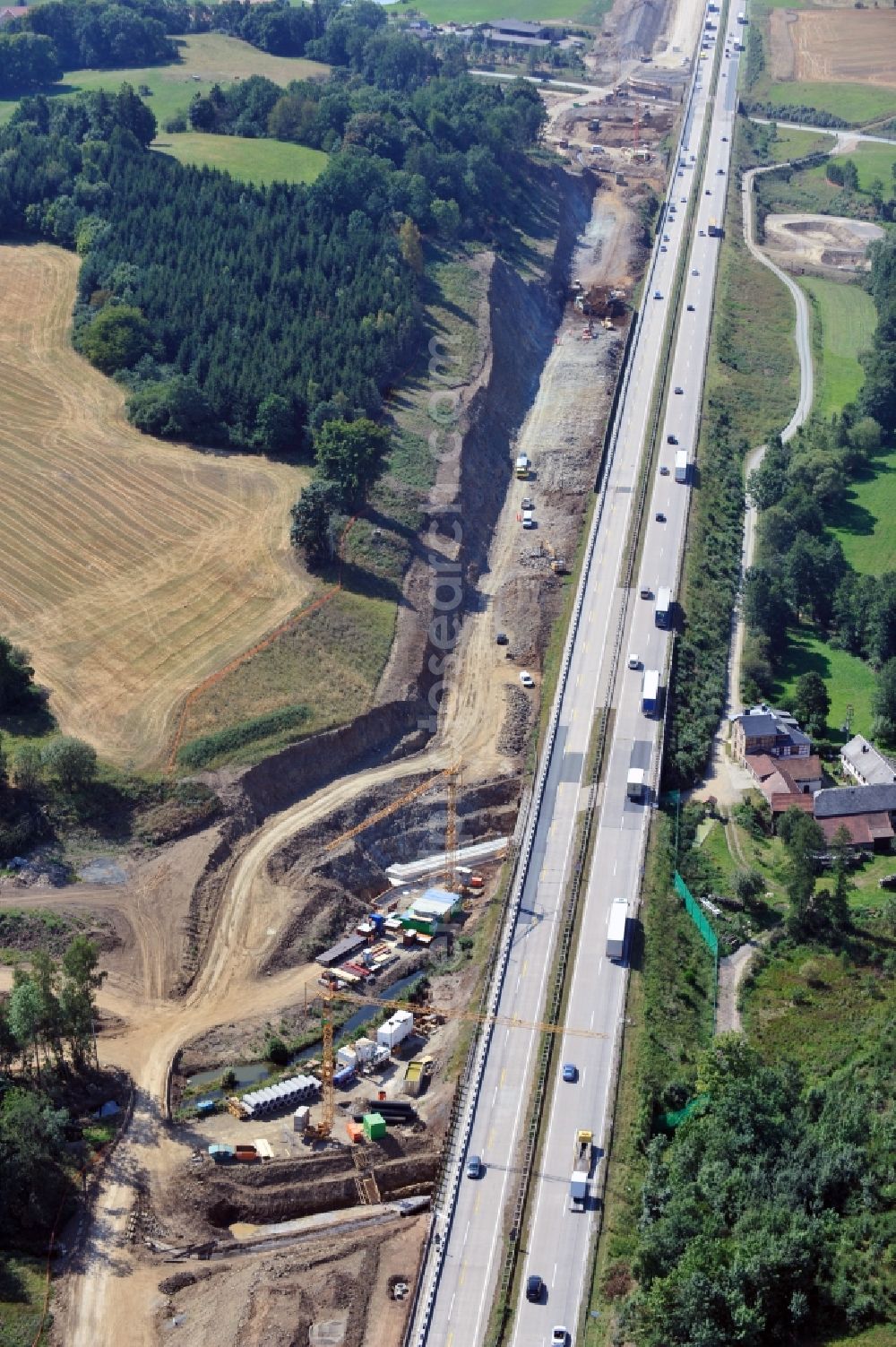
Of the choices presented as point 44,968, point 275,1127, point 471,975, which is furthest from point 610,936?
point 44,968

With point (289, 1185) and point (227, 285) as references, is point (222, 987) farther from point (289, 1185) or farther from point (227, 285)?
point (227, 285)

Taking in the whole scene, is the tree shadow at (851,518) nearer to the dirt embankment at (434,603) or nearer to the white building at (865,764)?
the dirt embankment at (434,603)

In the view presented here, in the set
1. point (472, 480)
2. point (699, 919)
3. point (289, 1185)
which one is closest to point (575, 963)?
point (699, 919)

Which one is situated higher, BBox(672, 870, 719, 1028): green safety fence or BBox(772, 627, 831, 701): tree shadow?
BBox(772, 627, 831, 701): tree shadow

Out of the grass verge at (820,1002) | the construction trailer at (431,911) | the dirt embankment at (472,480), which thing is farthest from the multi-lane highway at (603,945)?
the dirt embankment at (472,480)

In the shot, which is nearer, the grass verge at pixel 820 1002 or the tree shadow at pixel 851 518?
the grass verge at pixel 820 1002

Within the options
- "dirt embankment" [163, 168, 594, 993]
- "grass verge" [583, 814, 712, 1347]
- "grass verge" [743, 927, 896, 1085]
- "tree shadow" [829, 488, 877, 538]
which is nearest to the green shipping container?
"grass verge" [583, 814, 712, 1347]

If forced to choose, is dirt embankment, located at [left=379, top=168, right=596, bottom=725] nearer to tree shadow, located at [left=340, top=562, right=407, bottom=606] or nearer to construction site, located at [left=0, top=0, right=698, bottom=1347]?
construction site, located at [left=0, top=0, right=698, bottom=1347]
